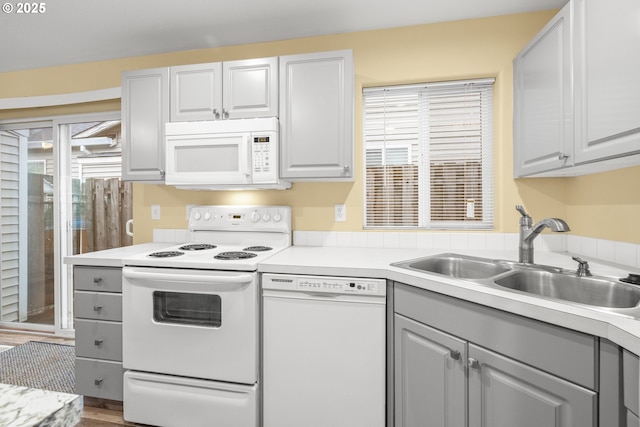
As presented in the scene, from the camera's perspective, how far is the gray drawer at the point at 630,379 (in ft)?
2.57

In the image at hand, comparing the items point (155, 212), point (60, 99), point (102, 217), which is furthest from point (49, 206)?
point (155, 212)

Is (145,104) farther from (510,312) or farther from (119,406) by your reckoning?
(510,312)

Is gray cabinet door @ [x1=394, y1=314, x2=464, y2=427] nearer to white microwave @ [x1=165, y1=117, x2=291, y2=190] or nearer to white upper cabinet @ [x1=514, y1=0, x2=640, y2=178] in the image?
white upper cabinet @ [x1=514, y1=0, x2=640, y2=178]

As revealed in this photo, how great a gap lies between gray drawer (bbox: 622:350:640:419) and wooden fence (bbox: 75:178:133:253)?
3313 millimetres

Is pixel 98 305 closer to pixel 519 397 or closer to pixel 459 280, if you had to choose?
pixel 459 280

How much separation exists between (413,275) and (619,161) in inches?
37.1

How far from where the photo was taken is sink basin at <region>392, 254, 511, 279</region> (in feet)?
5.68

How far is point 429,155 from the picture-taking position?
2334mm

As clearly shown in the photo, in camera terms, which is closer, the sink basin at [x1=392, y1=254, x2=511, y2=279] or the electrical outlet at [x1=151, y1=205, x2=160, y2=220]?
the sink basin at [x1=392, y1=254, x2=511, y2=279]

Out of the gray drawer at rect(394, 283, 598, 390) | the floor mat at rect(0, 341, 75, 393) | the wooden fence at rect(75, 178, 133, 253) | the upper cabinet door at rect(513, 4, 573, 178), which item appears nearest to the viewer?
the gray drawer at rect(394, 283, 598, 390)

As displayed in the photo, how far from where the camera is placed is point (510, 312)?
1.10 m

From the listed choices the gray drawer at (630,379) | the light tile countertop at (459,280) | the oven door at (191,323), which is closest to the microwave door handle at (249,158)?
the light tile countertop at (459,280)

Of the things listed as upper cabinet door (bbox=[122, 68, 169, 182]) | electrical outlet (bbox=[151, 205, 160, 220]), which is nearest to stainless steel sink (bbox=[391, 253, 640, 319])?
upper cabinet door (bbox=[122, 68, 169, 182])

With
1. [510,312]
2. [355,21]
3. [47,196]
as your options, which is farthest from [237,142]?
[47,196]
